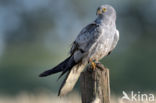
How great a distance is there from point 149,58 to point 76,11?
13260 millimetres

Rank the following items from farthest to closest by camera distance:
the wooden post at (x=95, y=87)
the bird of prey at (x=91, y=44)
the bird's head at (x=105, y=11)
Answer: the bird's head at (x=105, y=11) → the bird of prey at (x=91, y=44) → the wooden post at (x=95, y=87)

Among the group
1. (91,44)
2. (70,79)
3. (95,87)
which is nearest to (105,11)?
(91,44)

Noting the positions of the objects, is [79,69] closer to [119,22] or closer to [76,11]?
[119,22]

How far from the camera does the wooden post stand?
6094 mm

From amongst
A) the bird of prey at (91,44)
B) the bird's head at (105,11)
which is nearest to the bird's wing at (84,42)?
the bird of prey at (91,44)

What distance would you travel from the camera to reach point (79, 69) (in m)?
7.46

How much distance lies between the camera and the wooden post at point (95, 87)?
20.0 feet

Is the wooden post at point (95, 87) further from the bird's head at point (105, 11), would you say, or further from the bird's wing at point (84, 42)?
the bird's head at point (105, 11)

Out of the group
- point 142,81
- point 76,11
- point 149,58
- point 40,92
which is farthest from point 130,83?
point 76,11

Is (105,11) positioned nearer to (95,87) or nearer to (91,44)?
(91,44)

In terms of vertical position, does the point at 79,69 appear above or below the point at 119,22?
below

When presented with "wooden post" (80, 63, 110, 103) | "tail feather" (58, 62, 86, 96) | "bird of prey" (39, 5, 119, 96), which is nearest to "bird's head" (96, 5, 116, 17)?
"bird of prey" (39, 5, 119, 96)

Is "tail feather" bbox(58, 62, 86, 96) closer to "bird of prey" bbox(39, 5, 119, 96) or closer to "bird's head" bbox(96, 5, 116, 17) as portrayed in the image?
"bird of prey" bbox(39, 5, 119, 96)

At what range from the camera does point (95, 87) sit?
20.0 feet
